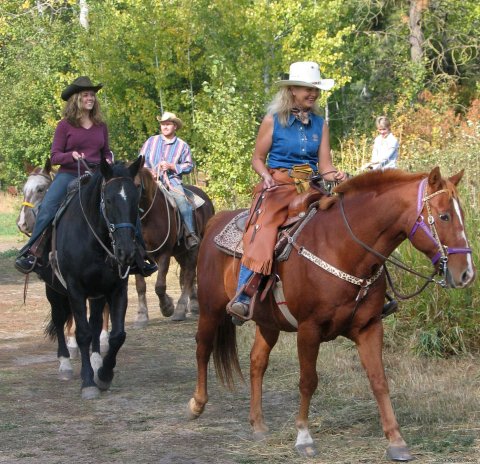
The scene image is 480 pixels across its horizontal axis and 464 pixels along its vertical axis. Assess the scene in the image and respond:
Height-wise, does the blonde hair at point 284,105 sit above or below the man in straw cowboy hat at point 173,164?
above

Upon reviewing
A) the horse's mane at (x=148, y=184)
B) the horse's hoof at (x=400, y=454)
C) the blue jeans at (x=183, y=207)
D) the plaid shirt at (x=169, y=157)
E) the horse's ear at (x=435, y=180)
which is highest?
the horse's ear at (x=435, y=180)

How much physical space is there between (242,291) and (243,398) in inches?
75.0

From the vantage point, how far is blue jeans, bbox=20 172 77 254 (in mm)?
9867

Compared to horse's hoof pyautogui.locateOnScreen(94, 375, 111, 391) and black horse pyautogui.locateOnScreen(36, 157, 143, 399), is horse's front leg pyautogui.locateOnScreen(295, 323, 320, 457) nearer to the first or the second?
black horse pyautogui.locateOnScreen(36, 157, 143, 399)

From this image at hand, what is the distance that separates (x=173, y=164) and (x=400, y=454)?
7815 mm

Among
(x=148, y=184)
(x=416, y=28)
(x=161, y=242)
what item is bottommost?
(x=161, y=242)

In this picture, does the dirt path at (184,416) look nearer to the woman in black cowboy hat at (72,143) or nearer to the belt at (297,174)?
the woman in black cowboy hat at (72,143)

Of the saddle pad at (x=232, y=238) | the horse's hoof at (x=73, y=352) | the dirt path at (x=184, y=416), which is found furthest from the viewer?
the horse's hoof at (x=73, y=352)

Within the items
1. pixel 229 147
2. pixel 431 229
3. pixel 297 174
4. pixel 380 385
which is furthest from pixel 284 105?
pixel 229 147

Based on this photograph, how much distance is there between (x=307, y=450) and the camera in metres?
6.68

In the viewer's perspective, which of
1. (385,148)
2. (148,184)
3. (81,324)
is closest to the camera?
(81,324)

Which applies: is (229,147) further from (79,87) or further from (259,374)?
(259,374)

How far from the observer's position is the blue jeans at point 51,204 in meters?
9.87

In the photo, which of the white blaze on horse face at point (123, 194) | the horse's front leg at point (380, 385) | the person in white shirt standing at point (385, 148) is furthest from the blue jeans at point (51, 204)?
the person in white shirt standing at point (385, 148)
